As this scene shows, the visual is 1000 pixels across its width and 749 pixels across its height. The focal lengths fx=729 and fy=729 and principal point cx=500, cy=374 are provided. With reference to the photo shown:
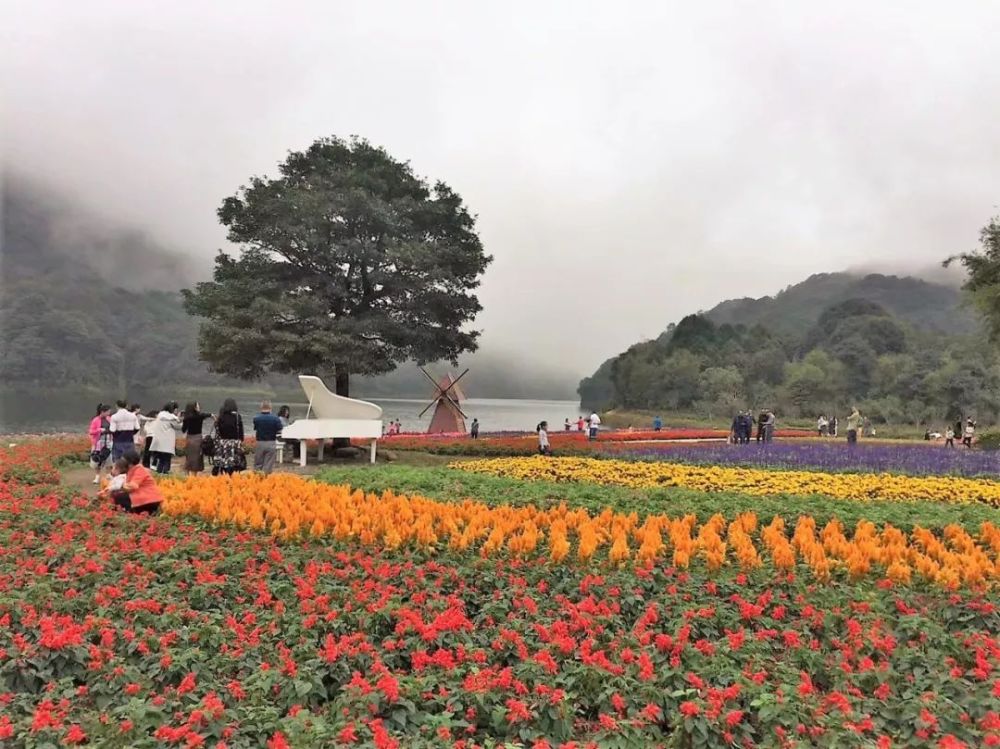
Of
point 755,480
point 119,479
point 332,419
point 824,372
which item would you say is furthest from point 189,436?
point 824,372

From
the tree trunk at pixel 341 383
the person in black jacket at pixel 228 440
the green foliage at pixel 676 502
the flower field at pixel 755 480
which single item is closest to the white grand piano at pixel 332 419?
the tree trunk at pixel 341 383

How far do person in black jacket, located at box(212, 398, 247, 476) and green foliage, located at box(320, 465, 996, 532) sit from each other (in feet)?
10.2

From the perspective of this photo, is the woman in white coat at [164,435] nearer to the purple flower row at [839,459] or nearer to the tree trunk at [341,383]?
the tree trunk at [341,383]

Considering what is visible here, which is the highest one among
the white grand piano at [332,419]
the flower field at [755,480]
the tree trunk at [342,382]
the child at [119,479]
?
the tree trunk at [342,382]

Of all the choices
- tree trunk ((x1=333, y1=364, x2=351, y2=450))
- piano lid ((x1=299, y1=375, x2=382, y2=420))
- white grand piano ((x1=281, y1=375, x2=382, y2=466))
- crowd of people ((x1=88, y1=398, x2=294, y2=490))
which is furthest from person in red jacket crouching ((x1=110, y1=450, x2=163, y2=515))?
tree trunk ((x1=333, y1=364, x2=351, y2=450))

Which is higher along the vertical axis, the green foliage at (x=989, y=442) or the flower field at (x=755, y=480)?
the green foliage at (x=989, y=442)

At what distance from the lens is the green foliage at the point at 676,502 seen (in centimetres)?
802

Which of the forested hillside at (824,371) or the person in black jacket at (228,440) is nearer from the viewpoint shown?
the person in black jacket at (228,440)

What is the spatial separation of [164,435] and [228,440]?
1844 mm

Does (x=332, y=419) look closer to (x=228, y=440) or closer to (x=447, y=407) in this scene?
(x=228, y=440)

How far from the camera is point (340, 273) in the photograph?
21.1m

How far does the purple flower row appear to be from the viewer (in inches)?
588

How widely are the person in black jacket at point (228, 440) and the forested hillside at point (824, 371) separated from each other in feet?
164

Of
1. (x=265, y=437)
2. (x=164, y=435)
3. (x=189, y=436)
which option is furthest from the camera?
(x=164, y=435)
